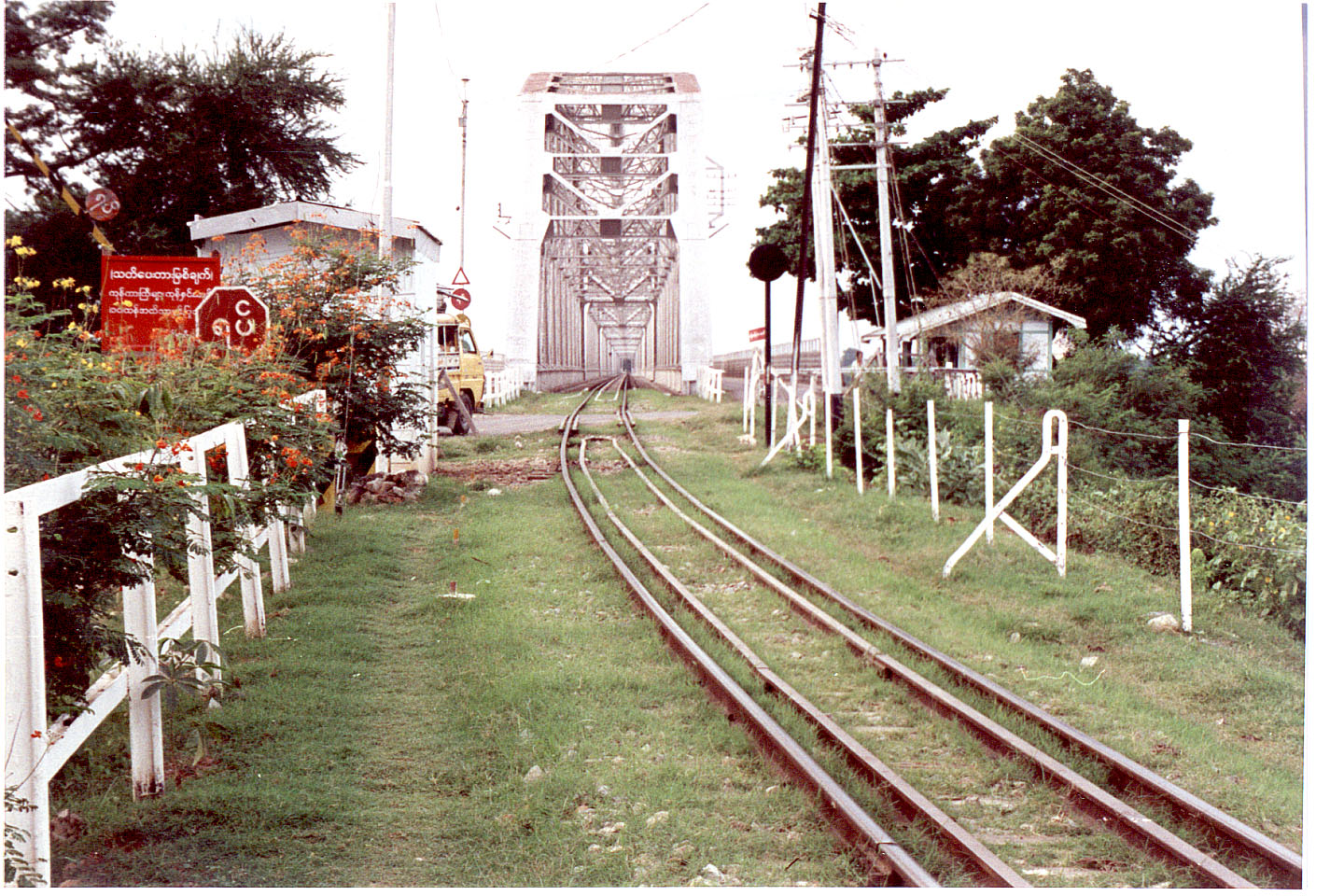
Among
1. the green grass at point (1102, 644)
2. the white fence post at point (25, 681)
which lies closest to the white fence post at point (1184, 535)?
the green grass at point (1102, 644)

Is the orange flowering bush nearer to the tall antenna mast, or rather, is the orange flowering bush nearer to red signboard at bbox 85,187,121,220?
red signboard at bbox 85,187,121,220

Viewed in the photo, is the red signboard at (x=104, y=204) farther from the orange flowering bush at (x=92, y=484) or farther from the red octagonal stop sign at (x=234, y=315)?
the red octagonal stop sign at (x=234, y=315)

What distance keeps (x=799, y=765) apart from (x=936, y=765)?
72cm

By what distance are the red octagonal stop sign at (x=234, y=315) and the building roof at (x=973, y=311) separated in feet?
58.4

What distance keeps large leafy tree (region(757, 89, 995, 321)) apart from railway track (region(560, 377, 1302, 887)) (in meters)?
23.9

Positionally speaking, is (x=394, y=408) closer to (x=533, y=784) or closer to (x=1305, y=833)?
(x=533, y=784)

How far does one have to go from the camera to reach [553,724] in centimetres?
537

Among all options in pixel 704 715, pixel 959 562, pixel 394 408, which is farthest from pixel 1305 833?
pixel 394 408

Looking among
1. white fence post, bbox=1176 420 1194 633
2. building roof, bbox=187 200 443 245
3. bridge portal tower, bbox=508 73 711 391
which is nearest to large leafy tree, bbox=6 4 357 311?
building roof, bbox=187 200 443 245

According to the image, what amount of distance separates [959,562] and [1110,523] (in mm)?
2326

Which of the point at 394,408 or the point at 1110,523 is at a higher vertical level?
the point at 394,408

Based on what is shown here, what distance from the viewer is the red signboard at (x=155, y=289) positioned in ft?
31.6

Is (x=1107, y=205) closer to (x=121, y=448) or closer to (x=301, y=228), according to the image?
(x=301, y=228)

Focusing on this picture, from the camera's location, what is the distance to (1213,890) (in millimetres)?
3641
